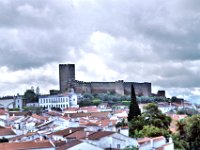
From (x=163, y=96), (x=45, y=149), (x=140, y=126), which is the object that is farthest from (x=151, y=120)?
(x=163, y=96)

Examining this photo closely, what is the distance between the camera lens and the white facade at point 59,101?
416 ft

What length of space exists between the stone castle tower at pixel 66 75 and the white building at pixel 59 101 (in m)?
19.0

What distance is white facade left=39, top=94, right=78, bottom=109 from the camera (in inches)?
4990

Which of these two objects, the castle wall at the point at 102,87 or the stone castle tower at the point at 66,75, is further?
the castle wall at the point at 102,87

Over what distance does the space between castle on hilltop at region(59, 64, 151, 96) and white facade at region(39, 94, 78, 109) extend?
62.3ft

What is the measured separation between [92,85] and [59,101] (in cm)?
3030

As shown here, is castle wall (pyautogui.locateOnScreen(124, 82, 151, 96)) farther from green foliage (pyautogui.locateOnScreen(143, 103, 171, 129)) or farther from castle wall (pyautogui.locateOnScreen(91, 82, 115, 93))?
green foliage (pyautogui.locateOnScreen(143, 103, 171, 129))

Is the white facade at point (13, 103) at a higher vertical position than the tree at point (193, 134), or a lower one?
higher

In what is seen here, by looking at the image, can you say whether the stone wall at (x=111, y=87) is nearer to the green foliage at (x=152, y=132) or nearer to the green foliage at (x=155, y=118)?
the green foliage at (x=155, y=118)

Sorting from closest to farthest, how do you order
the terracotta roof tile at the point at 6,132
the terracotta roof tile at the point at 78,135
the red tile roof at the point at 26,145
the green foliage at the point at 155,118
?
the red tile roof at the point at 26,145 < the terracotta roof tile at the point at 78,135 < the green foliage at the point at 155,118 < the terracotta roof tile at the point at 6,132

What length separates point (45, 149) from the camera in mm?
41625

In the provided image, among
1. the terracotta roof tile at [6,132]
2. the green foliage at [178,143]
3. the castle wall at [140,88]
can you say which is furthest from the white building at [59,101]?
the green foliage at [178,143]

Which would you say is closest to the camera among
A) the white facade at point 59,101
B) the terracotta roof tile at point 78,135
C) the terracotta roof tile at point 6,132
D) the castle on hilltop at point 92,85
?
the terracotta roof tile at point 78,135

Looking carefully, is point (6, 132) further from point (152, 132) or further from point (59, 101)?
point (59, 101)
